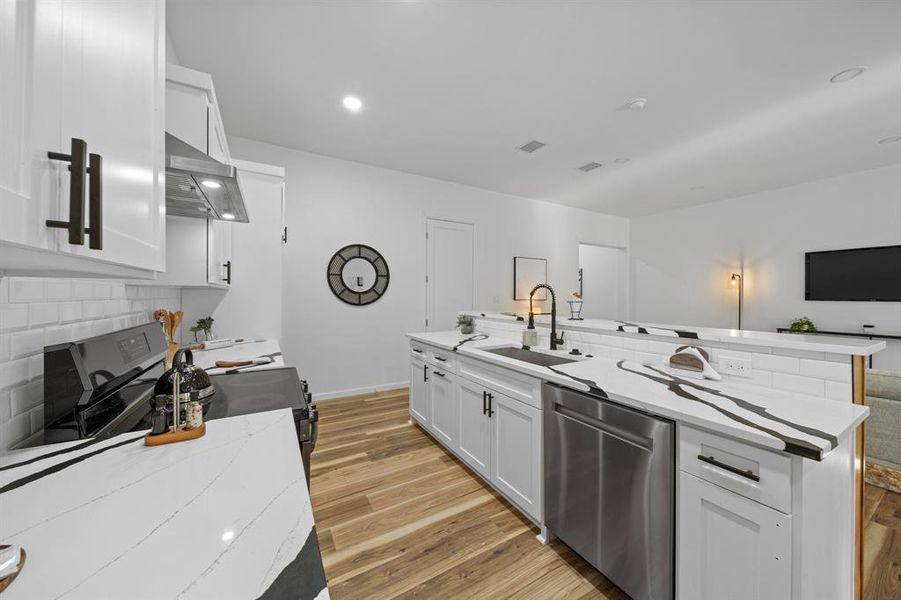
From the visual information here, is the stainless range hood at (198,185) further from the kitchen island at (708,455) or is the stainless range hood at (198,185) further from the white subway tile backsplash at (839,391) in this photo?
the white subway tile backsplash at (839,391)

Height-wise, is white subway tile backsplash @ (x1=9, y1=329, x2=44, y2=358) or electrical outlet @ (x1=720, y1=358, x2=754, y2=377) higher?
white subway tile backsplash @ (x1=9, y1=329, x2=44, y2=358)

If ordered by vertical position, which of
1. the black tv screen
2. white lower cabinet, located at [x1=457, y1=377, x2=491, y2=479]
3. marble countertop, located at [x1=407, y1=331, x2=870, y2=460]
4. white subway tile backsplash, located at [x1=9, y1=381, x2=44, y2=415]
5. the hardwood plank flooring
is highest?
the black tv screen

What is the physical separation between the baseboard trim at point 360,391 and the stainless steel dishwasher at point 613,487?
8.47 feet

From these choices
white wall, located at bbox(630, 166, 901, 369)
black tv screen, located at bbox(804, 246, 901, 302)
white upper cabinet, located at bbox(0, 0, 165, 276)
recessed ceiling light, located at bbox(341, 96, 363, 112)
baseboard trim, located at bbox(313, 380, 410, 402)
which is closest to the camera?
white upper cabinet, located at bbox(0, 0, 165, 276)

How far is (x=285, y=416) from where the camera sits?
1.05 meters

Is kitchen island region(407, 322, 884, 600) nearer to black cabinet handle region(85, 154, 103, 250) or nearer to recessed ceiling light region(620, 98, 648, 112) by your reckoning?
black cabinet handle region(85, 154, 103, 250)

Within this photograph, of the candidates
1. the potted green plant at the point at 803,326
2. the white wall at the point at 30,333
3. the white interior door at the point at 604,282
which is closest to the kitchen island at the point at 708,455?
the white wall at the point at 30,333

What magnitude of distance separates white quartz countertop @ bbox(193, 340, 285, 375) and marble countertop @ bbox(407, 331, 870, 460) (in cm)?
137

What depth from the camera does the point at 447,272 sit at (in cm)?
471

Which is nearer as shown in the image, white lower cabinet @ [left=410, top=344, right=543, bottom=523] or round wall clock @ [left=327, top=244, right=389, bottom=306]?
white lower cabinet @ [left=410, top=344, right=543, bottom=523]

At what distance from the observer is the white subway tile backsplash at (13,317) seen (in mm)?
790

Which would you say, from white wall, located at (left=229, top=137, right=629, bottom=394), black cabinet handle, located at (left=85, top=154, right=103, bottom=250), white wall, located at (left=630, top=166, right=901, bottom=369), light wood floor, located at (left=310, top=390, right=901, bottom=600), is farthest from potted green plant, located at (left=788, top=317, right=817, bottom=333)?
black cabinet handle, located at (left=85, top=154, right=103, bottom=250)

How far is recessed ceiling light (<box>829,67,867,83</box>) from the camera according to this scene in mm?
2365

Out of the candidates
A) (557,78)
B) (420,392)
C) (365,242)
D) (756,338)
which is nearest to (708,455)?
(756,338)
